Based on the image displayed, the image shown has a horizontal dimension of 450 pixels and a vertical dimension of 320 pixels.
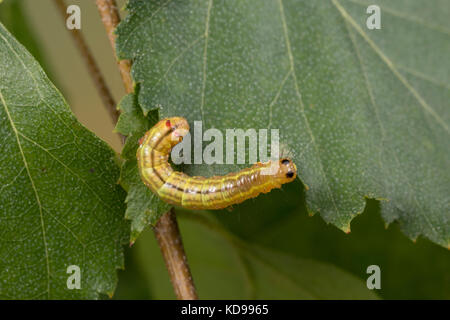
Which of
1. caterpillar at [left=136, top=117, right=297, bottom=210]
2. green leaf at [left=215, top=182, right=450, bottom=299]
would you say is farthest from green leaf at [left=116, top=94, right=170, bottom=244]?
green leaf at [left=215, top=182, right=450, bottom=299]

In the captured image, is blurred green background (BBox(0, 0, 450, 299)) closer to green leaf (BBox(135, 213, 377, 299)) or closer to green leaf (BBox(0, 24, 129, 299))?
green leaf (BBox(135, 213, 377, 299))

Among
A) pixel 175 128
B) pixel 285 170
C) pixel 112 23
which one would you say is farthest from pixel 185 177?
pixel 112 23

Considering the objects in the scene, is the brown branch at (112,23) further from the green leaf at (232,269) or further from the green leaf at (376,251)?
the green leaf at (376,251)

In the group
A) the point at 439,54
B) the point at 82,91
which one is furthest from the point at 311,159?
the point at 82,91

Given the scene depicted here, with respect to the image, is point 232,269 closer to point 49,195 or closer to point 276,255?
point 276,255

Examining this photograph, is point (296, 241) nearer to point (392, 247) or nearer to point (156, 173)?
point (392, 247)

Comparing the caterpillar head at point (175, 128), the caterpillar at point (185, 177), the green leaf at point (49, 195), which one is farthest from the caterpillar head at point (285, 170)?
the green leaf at point (49, 195)
